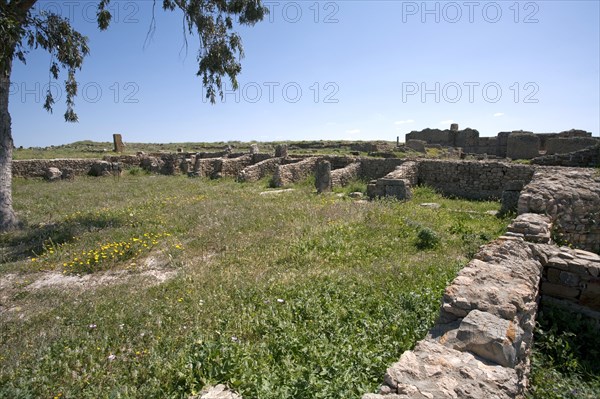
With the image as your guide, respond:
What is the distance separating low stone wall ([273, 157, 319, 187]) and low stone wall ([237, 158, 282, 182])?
78cm

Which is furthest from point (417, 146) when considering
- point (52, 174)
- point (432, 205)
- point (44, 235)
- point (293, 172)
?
point (44, 235)

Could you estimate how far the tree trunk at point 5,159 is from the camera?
9240 millimetres

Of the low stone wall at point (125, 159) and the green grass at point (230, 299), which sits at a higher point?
the low stone wall at point (125, 159)

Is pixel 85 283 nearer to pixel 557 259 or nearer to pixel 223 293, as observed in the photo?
pixel 223 293

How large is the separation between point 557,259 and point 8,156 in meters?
12.6

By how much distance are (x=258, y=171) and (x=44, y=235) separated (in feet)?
33.5

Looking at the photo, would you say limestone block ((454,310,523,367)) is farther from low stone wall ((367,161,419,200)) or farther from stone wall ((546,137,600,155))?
stone wall ((546,137,600,155))

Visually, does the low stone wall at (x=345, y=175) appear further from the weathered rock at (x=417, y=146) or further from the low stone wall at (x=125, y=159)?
the low stone wall at (x=125, y=159)

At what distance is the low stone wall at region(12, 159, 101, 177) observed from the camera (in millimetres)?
18469

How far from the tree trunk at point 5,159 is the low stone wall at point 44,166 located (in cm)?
1077

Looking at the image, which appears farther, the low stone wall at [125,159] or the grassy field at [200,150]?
the grassy field at [200,150]

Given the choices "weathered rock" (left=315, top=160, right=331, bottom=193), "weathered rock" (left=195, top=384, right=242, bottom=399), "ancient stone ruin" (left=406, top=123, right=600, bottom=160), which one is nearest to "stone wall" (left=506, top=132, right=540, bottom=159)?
"ancient stone ruin" (left=406, top=123, right=600, bottom=160)

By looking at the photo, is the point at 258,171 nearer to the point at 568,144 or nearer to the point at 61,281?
the point at 61,281

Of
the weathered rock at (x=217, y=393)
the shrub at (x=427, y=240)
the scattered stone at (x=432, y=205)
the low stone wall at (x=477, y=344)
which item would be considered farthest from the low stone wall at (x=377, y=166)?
the weathered rock at (x=217, y=393)
